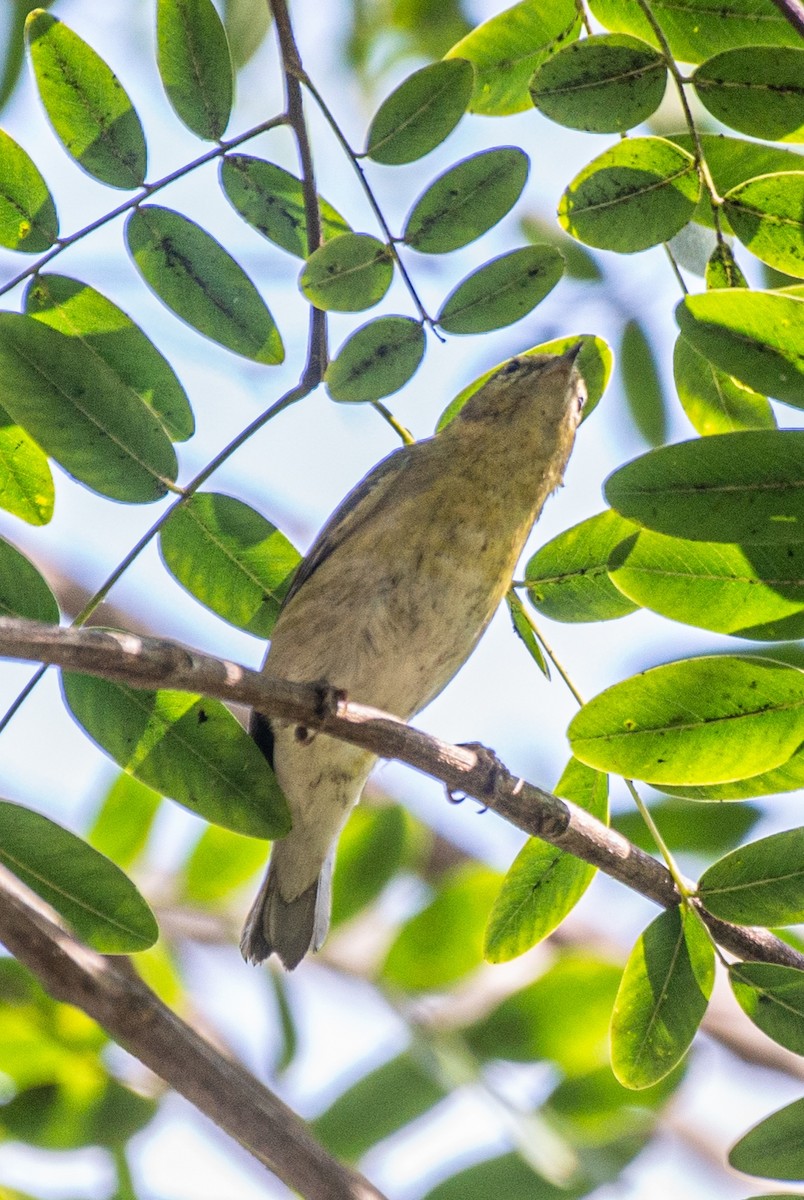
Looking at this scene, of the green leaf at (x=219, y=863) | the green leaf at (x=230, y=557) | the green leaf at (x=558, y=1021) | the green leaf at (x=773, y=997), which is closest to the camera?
the green leaf at (x=773, y=997)

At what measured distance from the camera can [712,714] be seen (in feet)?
8.86

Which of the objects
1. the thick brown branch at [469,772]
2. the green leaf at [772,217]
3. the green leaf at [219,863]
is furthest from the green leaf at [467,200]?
the green leaf at [219,863]

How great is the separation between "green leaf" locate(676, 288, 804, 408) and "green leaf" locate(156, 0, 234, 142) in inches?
54.0

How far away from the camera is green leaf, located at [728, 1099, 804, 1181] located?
258cm

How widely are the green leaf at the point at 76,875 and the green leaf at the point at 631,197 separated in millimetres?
1768

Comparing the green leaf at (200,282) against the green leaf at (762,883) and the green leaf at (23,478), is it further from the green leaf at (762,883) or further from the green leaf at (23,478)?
the green leaf at (762,883)

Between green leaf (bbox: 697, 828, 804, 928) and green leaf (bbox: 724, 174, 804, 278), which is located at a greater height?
green leaf (bbox: 724, 174, 804, 278)

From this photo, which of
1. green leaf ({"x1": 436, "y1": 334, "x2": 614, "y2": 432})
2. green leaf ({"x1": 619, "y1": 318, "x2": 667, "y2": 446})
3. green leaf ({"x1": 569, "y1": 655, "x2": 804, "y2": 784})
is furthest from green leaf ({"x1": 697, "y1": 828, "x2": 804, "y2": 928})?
green leaf ({"x1": 619, "y1": 318, "x2": 667, "y2": 446})

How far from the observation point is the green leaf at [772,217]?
2.84 metres

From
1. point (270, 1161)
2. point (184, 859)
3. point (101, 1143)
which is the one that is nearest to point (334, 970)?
point (184, 859)

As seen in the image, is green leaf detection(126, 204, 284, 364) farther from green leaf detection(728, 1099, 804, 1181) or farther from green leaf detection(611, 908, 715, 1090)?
green leaf detection(728, 1099, 804, 1181)

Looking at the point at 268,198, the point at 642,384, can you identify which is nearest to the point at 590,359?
the point at 642,384

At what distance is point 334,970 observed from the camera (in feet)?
15.5

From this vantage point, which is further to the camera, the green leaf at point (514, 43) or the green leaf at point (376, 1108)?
the green leaf at point (376, 1108)
